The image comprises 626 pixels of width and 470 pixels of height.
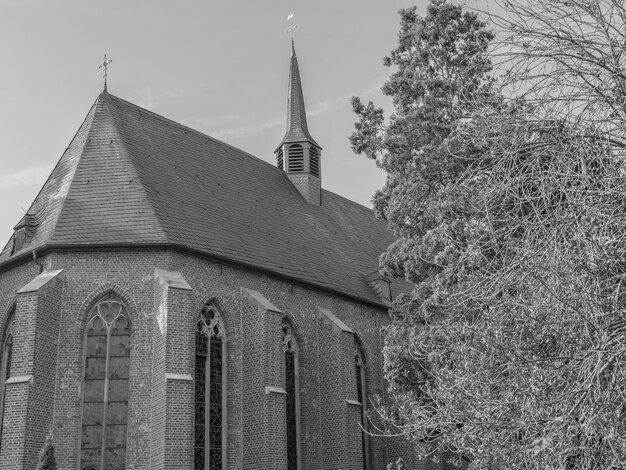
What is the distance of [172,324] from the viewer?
50.6 feet

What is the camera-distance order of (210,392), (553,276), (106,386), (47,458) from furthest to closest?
1. (210,392)
2. (106,386)
3. (47,458)
4. (553,276)

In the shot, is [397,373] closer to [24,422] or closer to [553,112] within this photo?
[24,422]

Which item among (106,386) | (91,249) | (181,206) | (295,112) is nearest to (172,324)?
(106,386)

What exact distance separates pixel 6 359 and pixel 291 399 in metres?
6.33

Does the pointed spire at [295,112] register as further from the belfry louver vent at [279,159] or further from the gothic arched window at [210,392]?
the gothic arched window at [210,392]

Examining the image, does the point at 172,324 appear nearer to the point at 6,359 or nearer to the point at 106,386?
the point at 106,386

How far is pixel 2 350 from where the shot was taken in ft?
54.5

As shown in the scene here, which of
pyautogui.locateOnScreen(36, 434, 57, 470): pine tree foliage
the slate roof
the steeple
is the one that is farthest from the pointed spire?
pyautogui.locateOnScreen(36, 434, 57, 470): pine tree foliage

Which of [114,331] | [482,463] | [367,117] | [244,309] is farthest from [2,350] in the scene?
[482,463]

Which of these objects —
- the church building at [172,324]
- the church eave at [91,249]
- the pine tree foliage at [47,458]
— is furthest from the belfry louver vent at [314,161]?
the pine tree foliage at [47,458]

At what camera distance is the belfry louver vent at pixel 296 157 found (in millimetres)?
25641

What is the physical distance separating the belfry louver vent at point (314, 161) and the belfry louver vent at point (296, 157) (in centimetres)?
30

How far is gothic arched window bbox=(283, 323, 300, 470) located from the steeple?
7023mm

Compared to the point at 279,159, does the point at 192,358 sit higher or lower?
lower
